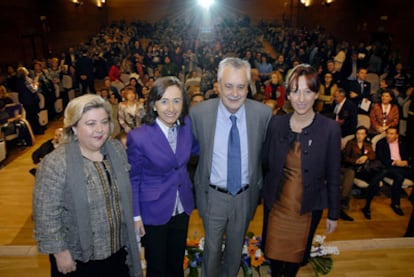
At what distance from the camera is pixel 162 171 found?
194 centimetres

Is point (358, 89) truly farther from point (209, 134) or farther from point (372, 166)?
point (209, 134)

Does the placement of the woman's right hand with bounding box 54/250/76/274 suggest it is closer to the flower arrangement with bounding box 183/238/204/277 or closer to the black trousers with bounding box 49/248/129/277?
the black trousers with bounding box 49/248/129/277

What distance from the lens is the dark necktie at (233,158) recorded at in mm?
2066

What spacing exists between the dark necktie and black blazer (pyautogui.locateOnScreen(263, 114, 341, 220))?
0.19 meters

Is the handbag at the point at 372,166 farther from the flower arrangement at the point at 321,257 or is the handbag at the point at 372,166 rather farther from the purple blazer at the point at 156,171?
the purple blazer at the point at 156,171

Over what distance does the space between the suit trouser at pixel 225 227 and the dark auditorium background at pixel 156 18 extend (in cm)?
928

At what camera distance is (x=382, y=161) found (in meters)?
4.38

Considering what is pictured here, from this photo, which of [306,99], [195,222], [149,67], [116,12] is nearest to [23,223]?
[195,222]

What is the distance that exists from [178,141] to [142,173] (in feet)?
0.91

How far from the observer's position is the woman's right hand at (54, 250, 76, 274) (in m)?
1.65

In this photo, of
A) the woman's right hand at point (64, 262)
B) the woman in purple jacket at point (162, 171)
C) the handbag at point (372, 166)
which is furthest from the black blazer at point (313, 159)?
the handbag at point (372, 166)

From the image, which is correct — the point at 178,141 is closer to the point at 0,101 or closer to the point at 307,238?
the point at 307,238

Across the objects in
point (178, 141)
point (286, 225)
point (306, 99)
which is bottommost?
point (286, 225)

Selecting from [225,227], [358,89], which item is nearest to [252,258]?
[225,227]
